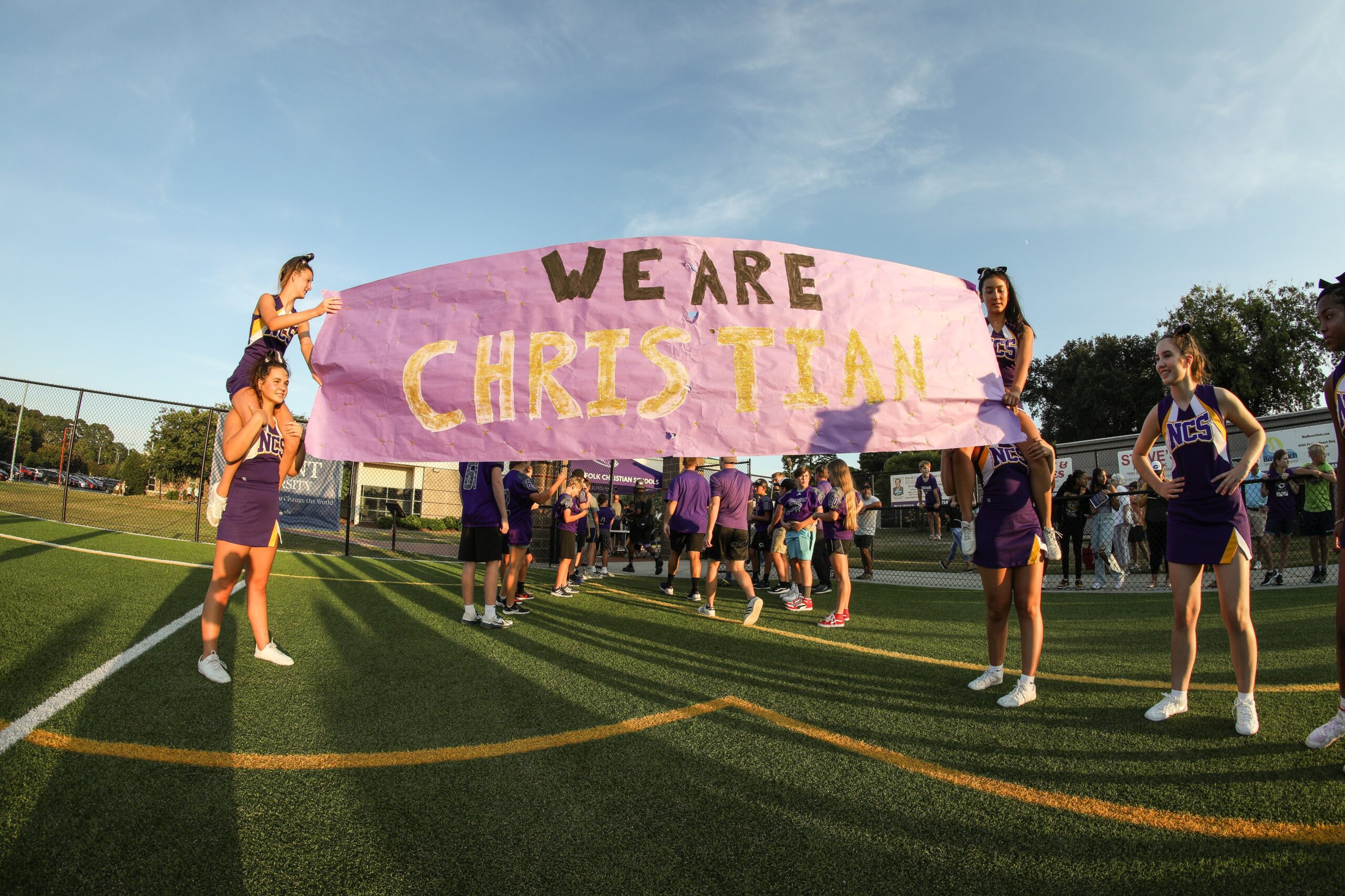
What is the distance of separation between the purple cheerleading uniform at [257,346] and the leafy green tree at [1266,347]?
119ft

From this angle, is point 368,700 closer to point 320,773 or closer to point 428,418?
point 320,773

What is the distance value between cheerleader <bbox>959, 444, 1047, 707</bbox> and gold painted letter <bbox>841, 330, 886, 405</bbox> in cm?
75

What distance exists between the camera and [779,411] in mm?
3885

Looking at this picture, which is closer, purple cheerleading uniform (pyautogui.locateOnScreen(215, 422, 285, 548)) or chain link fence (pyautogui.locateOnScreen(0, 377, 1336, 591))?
purple cheerleading uniform (pyautogui.locateOnScreen(215, 422, 285, 548))

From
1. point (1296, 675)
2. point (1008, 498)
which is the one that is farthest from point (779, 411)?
point (1296, 675)

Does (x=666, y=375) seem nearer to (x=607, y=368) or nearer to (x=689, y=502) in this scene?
(x=607, y=368)

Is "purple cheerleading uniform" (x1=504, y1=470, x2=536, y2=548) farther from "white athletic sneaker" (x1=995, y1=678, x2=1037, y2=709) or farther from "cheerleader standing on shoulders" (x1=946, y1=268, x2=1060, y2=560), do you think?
"white athletic sneaker" (x1=995, y1=678, x2=1037, y2=709)

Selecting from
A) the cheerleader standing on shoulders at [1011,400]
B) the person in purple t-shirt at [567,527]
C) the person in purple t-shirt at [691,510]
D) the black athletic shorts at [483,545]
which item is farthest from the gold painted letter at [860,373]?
the person in purple t-shirt at [567,527]

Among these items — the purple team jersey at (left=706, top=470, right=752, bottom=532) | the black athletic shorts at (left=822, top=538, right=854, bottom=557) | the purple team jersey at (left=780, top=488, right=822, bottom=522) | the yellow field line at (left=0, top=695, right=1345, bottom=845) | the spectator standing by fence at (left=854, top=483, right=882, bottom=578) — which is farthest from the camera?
the spectator standing by fence at (left=854, top=483, right=882, bottom=578)

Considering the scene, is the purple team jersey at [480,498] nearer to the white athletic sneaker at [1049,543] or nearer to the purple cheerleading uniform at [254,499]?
the purple cheerleading uniform at [254,499]

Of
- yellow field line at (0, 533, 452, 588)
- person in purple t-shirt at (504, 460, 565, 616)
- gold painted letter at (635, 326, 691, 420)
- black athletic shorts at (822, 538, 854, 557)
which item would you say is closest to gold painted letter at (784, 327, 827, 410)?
gold painted letter at (635, 326, 691, 420)

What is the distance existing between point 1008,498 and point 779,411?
4.83 ft

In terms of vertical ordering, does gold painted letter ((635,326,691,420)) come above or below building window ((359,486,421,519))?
above

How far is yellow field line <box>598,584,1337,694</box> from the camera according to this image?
391cm
